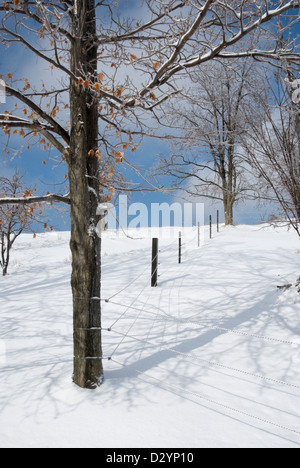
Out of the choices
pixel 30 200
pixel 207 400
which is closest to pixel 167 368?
pixel 207 400

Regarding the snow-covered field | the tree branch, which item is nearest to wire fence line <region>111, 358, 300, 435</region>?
the snow-covered field

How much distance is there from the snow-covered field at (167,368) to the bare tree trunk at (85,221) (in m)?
0.37

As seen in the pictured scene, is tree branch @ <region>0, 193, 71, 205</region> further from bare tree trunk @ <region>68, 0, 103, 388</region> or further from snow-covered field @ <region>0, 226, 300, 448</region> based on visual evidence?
snow-covered field @ <region>0, 226, 300, 448</region>

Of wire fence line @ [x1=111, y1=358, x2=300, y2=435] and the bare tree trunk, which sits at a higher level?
the bare tree trunk

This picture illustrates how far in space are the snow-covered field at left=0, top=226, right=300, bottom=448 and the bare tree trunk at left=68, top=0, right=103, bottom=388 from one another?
14.5 inches

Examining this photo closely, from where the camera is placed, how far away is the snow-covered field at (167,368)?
2754mm

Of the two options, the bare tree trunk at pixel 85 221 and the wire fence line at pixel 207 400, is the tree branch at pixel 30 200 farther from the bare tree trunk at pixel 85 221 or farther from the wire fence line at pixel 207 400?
the wire fence line at pixel 207 400

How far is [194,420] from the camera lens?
2885 millimetres

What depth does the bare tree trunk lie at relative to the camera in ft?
11.0

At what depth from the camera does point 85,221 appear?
337 centimetres

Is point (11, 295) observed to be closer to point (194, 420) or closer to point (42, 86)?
point (42, 86)

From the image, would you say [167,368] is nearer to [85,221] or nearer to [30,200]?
[85,221]
